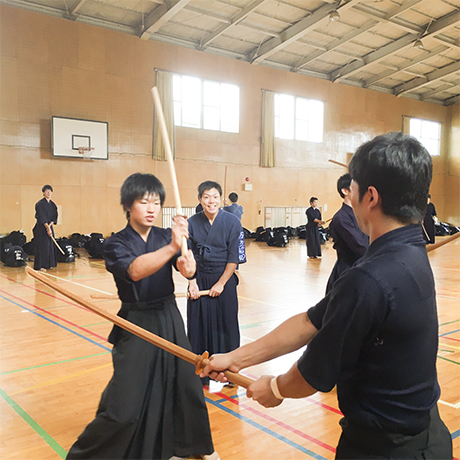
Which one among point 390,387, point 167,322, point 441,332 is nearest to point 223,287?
point 167,322

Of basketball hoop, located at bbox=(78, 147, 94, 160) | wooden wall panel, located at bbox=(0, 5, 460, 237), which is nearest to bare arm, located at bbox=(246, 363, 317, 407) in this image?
wooden wall panel, located at bbox=(0, 5, 460, 237)

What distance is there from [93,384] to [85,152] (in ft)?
38.4

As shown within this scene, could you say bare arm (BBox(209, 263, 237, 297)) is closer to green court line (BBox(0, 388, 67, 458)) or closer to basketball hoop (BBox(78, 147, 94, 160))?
green court line (BBox(0, 388, 67, 458))

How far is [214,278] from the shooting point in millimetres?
4098

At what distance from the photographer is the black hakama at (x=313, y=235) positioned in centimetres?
1351

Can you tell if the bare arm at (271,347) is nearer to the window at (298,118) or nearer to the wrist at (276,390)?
the wrist at (276,390)

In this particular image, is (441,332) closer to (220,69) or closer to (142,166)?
(142,166)

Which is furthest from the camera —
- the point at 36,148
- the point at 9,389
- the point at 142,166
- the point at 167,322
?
the point at 142,166

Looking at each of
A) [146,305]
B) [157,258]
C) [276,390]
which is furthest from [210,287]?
[276,390]

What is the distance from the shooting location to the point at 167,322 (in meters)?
2.62

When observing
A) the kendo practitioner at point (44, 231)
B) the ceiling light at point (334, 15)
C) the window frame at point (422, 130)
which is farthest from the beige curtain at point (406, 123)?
the kendo practitioner at point (44, 231)

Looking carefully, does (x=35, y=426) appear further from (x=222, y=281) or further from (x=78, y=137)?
(x=78, y=137)

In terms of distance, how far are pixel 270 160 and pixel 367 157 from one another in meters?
18.0

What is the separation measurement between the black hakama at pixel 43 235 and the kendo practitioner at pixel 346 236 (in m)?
8.16
